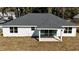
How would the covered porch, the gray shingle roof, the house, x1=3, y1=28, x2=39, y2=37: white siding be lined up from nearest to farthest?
1. the covered porch
2. the house
3. x1=3, y1=28, x2=39, y2=37: white siding
4. the gray shingle roof

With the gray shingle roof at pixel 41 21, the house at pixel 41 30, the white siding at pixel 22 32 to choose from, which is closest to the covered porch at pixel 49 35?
the house at pixel 41 30

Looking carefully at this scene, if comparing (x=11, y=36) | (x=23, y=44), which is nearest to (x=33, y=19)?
(x=11, y=36)

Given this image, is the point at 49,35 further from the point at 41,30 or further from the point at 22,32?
the point at 22,32

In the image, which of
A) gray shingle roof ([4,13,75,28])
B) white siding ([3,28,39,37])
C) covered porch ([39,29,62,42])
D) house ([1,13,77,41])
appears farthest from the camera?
gray shingle roof ([4,13,75,28])

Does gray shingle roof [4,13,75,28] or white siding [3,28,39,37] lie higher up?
gray shingle roof [4,13,75,28]

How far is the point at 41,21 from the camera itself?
696 inches

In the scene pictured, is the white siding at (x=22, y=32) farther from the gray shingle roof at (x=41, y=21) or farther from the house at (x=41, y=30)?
the gray shingle roof at (x=41, y=21)

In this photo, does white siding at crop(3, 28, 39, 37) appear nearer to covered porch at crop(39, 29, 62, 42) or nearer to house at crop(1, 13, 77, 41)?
house at crop(1, 13, 77, 41)

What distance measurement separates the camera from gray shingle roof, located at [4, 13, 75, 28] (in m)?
16.3

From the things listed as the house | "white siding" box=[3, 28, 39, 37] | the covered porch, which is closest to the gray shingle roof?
the house

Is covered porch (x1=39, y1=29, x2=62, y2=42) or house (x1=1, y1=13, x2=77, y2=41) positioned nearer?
covered porch (x1=39, y1=29, x2=62, y2=42)

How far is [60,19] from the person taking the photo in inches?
712
